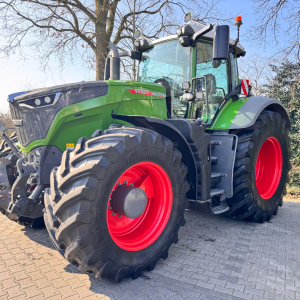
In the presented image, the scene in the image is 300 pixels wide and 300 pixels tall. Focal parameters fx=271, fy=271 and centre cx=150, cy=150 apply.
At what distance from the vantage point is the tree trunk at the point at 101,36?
30.8 ft

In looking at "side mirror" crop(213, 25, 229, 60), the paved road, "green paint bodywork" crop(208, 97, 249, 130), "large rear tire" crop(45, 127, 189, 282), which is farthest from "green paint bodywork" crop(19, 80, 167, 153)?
"green paint bodywork" crop(208, 97, 249, 130)

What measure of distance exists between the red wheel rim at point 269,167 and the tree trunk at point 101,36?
6603 mm

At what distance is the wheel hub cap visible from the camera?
7.36ft

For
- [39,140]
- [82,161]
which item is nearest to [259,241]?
[82,161]

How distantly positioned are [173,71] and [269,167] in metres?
2.26

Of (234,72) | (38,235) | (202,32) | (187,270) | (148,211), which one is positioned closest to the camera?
(187,270)

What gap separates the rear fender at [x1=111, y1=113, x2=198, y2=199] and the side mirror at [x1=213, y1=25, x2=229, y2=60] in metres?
0.90

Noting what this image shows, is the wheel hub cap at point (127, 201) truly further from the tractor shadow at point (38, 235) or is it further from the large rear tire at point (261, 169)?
the large rear tire at point (261, 169)

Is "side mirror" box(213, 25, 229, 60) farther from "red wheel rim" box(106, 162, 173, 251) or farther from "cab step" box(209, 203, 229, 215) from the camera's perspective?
"cab step" box(209, 203, 229, 215)

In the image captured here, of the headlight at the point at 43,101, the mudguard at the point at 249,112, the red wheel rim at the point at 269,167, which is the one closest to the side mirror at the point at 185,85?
the mudguard at the point at 249,112

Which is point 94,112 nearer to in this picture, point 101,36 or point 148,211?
point 148,211

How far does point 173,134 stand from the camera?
111 inches

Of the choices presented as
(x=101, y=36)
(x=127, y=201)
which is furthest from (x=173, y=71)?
(x=101, y=36)

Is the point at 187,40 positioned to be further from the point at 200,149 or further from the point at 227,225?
the point at 227,225
